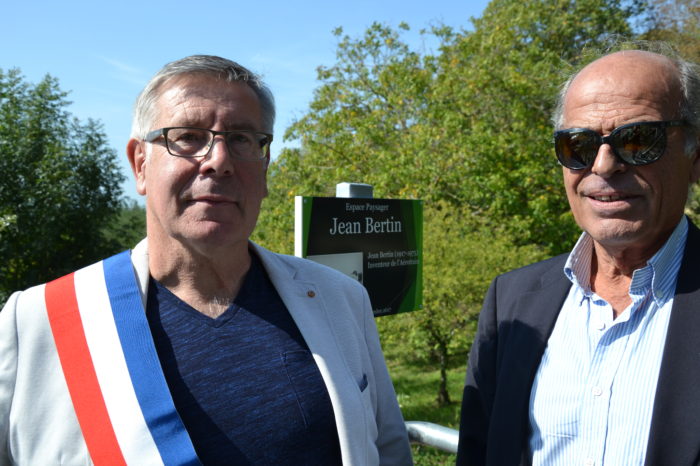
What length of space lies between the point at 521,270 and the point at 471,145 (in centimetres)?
1251

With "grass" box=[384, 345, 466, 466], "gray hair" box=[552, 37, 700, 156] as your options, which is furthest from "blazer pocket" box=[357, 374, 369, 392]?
"grass" box=[384, 345, 466, 466]

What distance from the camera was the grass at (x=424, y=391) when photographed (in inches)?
277

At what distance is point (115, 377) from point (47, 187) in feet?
79.3

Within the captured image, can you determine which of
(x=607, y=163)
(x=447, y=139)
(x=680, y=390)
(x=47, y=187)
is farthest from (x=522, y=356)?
(x=47, y=187)

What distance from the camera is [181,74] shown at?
194cm

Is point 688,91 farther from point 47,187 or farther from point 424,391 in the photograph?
point 47,187

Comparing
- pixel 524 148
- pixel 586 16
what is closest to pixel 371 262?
pixel 524 148

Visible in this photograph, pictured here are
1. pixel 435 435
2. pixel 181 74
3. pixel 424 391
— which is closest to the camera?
pixel 181 74

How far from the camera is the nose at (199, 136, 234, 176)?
6.17ft

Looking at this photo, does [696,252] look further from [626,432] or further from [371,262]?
[371,262]

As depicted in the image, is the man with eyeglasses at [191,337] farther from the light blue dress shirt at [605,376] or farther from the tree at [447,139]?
the tree at [447,139]

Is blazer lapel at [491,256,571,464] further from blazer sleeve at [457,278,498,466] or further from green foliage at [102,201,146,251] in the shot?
green foliage at [102,201,146,251]

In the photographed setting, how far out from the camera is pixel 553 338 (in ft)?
7.17

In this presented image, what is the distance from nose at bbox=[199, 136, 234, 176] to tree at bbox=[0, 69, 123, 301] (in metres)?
21.2
